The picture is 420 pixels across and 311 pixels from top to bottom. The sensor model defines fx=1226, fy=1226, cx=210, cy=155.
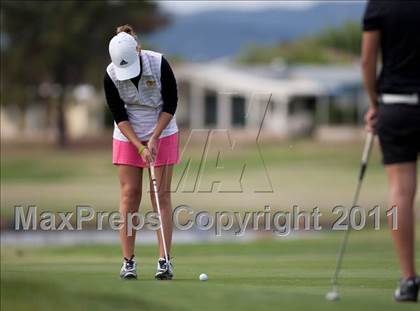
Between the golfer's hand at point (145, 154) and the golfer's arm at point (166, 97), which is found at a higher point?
the golfer's arm at point (166, 97)

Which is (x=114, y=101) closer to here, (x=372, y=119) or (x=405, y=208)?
(x=372, y=119)

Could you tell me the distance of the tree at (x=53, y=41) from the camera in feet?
230

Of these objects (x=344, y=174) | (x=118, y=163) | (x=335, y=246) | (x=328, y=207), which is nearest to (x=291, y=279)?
(x=118, y=163)

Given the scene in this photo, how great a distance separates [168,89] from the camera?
389 inches

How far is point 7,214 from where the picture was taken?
3484 cm

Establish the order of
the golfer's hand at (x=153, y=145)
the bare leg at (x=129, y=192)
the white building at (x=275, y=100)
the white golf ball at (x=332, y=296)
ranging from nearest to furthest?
the white golf ball at (x=332, y=296)
the golfer's hand at (x=153, y=145)
the bare leg at (x=129, y=192)
the white building at (x=275, y=100)

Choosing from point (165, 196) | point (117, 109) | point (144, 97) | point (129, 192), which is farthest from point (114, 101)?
point (165, 196)

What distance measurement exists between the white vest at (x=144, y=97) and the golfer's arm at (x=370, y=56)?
2.68 metres

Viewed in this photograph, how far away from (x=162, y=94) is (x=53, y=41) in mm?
60372

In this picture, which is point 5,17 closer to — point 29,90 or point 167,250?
point 29,90

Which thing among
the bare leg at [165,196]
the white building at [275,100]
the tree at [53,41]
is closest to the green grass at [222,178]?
the tree at [53,41]

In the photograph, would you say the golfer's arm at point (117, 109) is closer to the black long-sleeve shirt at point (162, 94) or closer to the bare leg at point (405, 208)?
the black long-sleeve shirt at point (162, 94)

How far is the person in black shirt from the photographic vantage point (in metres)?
7.37

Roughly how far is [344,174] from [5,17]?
25.9m
